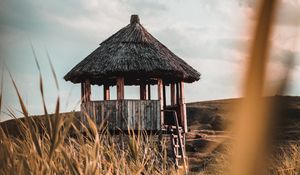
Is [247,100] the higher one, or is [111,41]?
[111,41]

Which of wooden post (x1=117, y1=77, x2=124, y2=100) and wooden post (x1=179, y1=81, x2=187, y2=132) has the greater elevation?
wooden post (x1=117, y1=77, x2=124, y2=100)

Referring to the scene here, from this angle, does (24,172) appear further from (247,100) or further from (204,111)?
(204,111)

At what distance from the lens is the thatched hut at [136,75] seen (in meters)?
15.7

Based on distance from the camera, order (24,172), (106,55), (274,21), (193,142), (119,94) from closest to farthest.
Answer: (274,21) < (24,172) < (119,94) < (106,55) < (193,142)

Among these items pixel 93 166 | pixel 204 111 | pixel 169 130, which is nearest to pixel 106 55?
pixel 169 130

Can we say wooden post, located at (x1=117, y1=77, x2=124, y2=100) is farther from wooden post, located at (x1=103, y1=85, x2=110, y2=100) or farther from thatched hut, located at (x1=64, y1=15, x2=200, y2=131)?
wooden post, located at (x1=103, y1=85, x2=110, y2=100)

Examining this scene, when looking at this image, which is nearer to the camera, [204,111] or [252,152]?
[252,152]

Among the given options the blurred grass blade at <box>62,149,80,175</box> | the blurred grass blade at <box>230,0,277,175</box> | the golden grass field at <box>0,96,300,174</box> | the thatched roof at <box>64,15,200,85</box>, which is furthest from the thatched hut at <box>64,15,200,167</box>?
the blurred grass blade at <box>230,0,277,175</box>

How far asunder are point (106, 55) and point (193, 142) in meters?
12.9

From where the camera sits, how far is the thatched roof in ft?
54.4

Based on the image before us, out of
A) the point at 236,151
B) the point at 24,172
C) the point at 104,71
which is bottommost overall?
the point at 24,172

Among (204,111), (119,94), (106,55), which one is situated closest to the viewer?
(119,94)

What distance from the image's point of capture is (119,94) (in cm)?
1622

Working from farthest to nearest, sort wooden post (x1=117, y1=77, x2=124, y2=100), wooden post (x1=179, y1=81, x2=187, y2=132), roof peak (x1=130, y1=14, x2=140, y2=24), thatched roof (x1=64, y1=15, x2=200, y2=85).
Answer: roof peak (x1=130, y1=14, x2=140, y2=24) < wooden post (x1=179, y1=81, x2=187, y2=132) < thatched roof (x1=64, y1=15, x2=200, y2=85) < wooden post (x1=117, y1=77, x2=124, y2=100)
